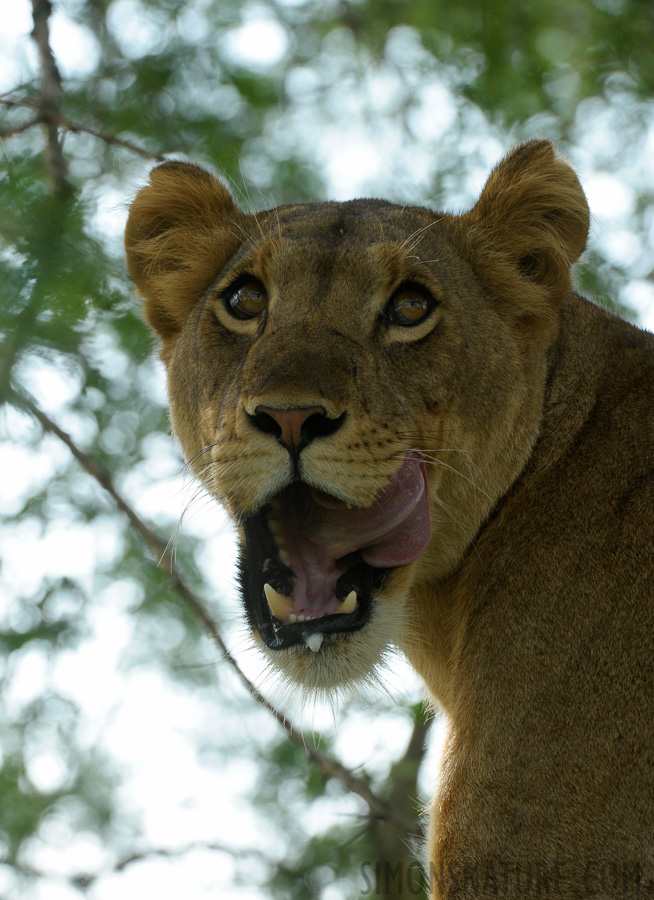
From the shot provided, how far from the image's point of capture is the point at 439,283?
201 inches

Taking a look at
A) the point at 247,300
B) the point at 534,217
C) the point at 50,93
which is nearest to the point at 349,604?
the point at 247,300

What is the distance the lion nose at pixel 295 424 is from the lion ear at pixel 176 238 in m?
1.90

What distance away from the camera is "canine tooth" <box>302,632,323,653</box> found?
13.9ft

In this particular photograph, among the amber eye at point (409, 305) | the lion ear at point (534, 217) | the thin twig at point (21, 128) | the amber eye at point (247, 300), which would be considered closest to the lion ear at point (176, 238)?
the amber eye at point (247, 300)

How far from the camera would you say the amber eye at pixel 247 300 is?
206 inches

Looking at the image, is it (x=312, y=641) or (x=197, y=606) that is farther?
(x=197, y=606)

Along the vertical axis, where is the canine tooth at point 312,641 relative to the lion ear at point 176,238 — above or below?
below

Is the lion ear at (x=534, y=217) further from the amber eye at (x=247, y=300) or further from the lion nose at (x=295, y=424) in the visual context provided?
the lion nose at (x=295, y=424)

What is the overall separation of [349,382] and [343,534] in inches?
25.6

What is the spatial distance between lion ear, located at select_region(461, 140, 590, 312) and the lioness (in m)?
0.01

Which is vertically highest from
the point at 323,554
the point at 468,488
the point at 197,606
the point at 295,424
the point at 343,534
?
the point at 295,424

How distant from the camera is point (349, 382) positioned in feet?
14.5

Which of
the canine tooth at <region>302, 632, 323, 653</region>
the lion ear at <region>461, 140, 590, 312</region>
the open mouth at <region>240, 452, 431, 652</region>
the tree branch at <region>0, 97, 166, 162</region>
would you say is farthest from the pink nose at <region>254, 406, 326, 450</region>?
the tree branch at <region>0, 97, 166, 162</region>

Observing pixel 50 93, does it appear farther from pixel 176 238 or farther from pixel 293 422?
pixel 293 422
